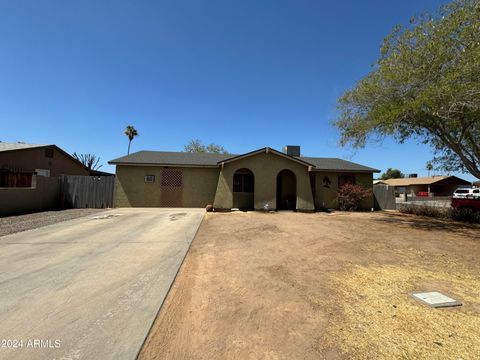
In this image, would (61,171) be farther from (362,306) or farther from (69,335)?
(362,306)

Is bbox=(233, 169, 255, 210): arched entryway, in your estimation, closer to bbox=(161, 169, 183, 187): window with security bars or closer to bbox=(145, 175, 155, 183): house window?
bbox=(161, 169, 183, 187): window with security bars

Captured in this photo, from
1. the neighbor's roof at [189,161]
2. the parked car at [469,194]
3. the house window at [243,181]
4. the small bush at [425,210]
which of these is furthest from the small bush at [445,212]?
the house window at [243,181]

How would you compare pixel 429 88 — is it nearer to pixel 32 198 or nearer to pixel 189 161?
pixel 189 161

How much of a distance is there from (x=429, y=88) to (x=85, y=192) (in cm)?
1841

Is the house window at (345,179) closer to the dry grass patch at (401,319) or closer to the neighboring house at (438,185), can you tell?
the dry grass patch at (401,319)

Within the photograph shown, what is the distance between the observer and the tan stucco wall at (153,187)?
1547 centimetres

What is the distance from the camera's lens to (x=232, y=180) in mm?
14648

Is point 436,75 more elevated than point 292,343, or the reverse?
point 436,75

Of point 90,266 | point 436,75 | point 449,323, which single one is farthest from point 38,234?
point 436,75

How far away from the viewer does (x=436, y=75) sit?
371 inches

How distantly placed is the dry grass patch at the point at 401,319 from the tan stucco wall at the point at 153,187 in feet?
40.4

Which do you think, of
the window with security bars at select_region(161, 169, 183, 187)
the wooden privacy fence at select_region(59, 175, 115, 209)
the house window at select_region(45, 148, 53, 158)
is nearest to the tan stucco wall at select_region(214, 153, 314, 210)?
the window with security bars at select_region(161, 169, 183, 187)

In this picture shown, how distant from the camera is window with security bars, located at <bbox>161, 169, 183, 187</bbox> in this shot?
15922 millimetres

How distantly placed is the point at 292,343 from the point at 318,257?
3.52 m
